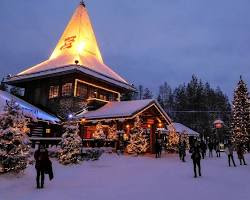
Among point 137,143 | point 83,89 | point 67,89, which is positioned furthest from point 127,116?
point 67,89

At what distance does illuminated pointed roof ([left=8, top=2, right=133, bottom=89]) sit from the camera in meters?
35.2

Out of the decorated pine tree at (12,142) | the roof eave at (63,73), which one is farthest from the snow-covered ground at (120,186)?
the roof eave at (63,73)

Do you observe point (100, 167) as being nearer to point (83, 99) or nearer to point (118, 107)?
point (118, 107)

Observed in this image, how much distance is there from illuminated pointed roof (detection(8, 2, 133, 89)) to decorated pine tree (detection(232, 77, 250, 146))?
51.5 ft

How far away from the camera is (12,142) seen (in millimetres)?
15695

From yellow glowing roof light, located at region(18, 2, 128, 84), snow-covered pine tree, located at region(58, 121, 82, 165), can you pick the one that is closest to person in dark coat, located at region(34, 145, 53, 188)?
snow-covered pine tree, located at region(58, 121, 82, 165)

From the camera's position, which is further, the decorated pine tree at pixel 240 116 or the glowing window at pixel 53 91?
Answer: the decorated pine tree at pixel 240 116

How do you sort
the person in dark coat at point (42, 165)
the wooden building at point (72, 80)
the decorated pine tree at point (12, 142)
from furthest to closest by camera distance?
1. the wooden building at point (72, 80)
2. the decorated pine tree at point (12, 142)
3. the person in dark coat at point (42, 165)

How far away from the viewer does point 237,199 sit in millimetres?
10734

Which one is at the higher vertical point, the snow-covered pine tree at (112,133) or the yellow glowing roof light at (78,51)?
the yellow glowing roof light at (78,51)

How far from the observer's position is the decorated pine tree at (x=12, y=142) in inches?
607

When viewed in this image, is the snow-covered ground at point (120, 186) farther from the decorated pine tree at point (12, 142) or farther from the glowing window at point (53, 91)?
the glowing window at point (53, 91)

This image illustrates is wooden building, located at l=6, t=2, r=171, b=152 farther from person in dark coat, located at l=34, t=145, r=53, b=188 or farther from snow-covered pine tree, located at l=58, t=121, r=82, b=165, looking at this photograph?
person in dark coat, located at l=34, t=145, r=53, b=188

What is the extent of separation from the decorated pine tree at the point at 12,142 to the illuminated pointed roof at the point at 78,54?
54.8 feet
